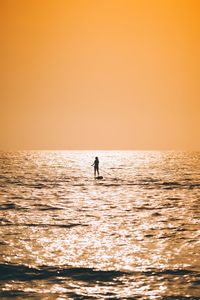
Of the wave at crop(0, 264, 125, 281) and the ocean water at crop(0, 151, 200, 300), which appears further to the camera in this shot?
the wave at crop(0, 264, 125, 281)

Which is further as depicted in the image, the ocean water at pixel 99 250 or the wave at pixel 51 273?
the wave at pixel 51 273

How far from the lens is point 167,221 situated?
25078 mm

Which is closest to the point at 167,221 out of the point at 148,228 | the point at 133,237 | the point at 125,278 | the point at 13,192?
the point at 148,228

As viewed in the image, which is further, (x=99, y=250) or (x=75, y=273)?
(x=99, y=250)

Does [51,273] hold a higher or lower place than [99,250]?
lower

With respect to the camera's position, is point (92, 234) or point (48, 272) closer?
point (48, 272)

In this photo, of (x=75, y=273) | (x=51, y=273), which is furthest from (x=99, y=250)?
(x=51, y=273)

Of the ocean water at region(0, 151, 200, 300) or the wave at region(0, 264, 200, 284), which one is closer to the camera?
the ocean water at region(0, 151, 200, 300)

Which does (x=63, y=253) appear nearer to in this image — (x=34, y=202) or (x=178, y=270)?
(x=178, y=270)

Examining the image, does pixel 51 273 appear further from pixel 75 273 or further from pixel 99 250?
pixel 99 250

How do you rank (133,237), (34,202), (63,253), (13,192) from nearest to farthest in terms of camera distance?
(63,253) < (133,237) < (34,202) < (13,192)

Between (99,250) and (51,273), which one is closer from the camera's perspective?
(51,273)

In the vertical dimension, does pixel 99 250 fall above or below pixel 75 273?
above

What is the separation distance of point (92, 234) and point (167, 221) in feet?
20.7
